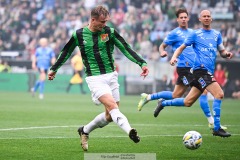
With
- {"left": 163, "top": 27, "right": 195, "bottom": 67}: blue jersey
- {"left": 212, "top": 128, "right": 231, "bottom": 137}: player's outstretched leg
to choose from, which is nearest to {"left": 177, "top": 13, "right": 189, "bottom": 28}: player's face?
{"left": 163, "top": 27, "right": 195, "bottom": 67}: blue jersey

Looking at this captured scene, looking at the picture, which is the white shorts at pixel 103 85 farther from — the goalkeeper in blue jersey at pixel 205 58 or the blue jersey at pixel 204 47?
the blue jersey at pixel 204 47

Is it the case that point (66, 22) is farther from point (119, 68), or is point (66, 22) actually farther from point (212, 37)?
point (212, 37)

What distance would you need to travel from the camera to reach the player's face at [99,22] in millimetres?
10609

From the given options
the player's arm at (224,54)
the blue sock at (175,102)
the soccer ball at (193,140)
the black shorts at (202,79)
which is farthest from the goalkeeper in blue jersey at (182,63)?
the soccer ball at (193,140)

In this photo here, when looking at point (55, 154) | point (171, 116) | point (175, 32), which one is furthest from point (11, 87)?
point (55, 154)

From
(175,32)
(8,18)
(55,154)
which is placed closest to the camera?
(55,154)

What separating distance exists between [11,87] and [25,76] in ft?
3.12

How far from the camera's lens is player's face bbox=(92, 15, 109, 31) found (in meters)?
10.6

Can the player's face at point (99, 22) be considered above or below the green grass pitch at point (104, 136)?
above

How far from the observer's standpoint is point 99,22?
1066 centimetres

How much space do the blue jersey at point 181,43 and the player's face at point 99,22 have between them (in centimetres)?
520

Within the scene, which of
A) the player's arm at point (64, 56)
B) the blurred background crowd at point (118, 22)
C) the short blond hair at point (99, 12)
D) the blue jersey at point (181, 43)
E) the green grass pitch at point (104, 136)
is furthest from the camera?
the blurred background crowd at point (118, 22)

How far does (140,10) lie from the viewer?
1480 inches

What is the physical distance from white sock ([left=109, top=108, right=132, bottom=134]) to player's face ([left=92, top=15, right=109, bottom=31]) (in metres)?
1.31
